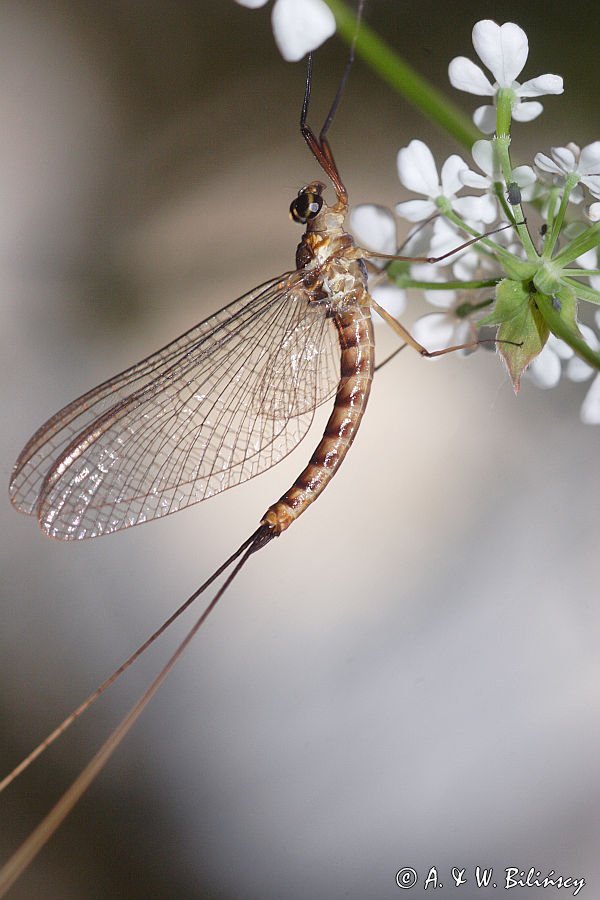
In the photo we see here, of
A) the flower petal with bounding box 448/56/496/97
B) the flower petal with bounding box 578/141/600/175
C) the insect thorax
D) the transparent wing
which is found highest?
the flower petal with bounding box 448/56/496/97

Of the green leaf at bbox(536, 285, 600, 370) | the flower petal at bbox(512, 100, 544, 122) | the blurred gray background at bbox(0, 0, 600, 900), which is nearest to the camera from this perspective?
the green leaf at bbox(536, 285, 600, 370)

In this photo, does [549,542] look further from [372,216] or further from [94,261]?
[94,261]

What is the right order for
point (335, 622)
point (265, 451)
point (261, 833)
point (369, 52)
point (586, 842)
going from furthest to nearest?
1. point (335, 622)
2. point (261, 833)
3. point (586, 842)
4. point (265, 451)
5. point (369, 52)

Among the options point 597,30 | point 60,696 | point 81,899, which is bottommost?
point 81,899

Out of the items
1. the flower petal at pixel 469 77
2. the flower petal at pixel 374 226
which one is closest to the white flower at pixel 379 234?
the flower petal at pixel 374 226

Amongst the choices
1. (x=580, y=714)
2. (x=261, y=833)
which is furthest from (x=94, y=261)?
(x=580, y=714)

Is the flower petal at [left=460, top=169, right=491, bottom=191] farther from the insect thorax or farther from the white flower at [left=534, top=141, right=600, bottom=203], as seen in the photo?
the insect thorax

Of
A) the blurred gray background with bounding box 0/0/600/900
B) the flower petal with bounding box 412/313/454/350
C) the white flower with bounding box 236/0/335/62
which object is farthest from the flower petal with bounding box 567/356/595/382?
the blurred gray background with bounding box 0/0/600/900
